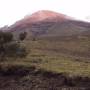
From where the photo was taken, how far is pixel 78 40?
246ft

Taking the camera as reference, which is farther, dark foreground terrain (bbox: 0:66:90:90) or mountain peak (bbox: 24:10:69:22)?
mountain peak (bbox: 24:10:69:22)

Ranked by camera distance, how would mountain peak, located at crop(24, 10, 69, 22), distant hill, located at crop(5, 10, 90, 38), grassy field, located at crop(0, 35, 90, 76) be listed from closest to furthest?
grassy field, located at crop(0, 35, 90, 76), distant hill, located at crop(5, 10, 90, 38), mountain peak, located at crop(24, 10, 69, 22)

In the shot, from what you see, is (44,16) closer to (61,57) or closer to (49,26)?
(49,26)

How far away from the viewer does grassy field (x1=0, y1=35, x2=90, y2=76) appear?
42.4m

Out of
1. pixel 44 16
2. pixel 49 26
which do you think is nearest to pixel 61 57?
pixel 49 26

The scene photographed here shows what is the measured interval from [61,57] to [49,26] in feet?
234

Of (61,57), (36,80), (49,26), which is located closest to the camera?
(36,80)

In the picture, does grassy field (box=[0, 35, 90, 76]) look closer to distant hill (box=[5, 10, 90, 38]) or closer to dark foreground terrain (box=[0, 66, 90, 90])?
dark foreground terrain (box=[0, 66, 90, 90])

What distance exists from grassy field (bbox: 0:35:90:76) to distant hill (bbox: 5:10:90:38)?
30920mm

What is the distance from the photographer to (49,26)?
124625mm

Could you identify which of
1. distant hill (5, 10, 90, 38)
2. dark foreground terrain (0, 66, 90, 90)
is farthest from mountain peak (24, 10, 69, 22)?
dark foreground terrain (0, 66, 90, 90)

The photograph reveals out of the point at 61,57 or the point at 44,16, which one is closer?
the point at 61,57

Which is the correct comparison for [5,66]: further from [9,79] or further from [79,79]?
[79,79]

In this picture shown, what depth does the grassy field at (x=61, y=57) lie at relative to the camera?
1668 inches
